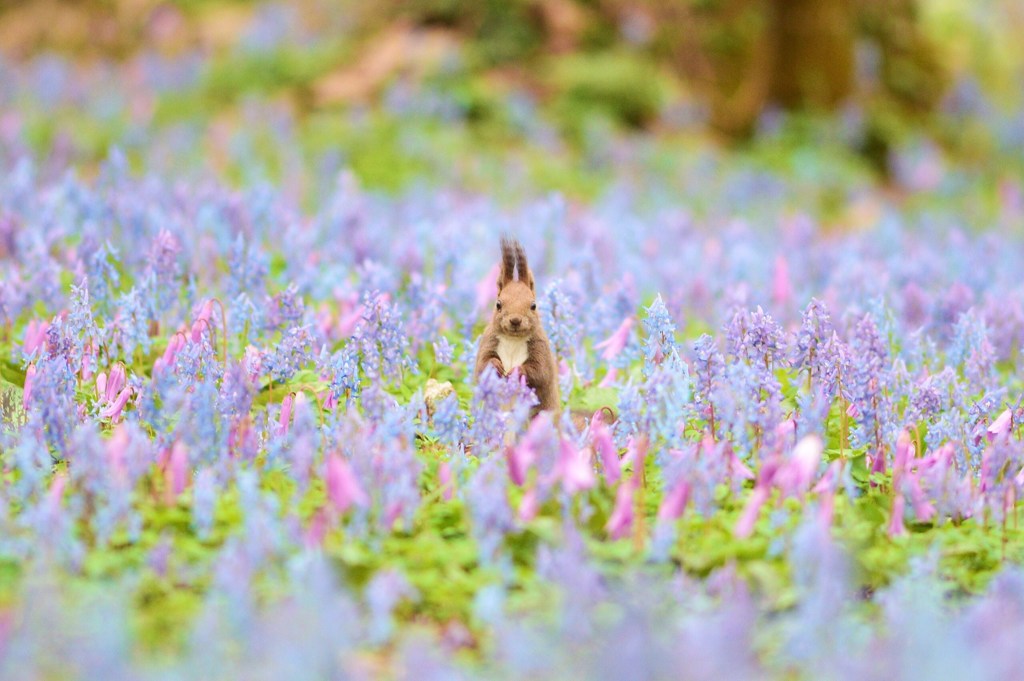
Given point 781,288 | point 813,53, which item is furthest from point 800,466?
point 813,53

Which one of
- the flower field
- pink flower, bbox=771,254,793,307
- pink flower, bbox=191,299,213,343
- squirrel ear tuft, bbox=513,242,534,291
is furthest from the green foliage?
squirrel ear tuft, bbox=513,242,534,291

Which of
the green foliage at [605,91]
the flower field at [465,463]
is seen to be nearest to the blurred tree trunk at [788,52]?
the green foliage at [605,91]

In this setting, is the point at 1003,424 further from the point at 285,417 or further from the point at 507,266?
the point at 285,417

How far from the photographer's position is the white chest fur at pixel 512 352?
4.15 metres

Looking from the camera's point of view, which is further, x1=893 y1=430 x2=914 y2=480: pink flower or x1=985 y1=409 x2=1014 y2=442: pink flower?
x1=985 y1=409 x2=1014 y2=442: pink flower

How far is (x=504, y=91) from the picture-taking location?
12648 millimetres

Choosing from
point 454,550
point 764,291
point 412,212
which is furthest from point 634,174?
point 454,550

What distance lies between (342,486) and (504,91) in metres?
9.82

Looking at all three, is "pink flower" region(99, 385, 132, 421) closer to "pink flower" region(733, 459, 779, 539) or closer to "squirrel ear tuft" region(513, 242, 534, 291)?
"squirrel ear tuft" region(513, 242, 534, 291)

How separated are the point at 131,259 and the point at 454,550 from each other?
2.95m

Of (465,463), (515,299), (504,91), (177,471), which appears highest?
(504,91)

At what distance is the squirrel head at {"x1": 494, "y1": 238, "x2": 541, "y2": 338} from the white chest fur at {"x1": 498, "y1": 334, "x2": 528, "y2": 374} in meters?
0.02

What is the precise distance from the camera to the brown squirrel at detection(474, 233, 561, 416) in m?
4.12

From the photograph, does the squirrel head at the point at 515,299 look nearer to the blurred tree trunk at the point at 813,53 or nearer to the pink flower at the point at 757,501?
the pink flower at the point at 757,501
